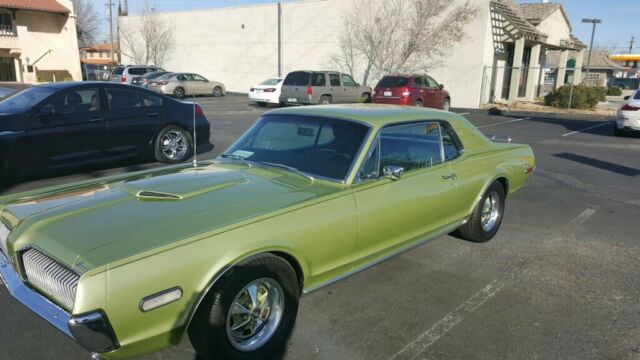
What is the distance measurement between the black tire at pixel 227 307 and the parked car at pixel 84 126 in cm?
541

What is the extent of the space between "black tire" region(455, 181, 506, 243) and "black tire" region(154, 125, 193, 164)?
18.0 feet

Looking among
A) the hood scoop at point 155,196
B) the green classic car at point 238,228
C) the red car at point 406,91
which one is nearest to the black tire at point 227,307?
the green classic car at point 238,228

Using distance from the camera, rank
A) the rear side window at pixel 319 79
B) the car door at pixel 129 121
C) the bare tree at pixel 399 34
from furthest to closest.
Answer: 1. the bare tree at pixel 399 34
2. the rear side window at pixel 319 79
3. the car door at pixel 129 121

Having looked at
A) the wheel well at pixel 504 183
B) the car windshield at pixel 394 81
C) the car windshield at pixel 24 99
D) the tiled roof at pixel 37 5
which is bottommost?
the wheel well at pixel 504 183

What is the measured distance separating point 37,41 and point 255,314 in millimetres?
44185

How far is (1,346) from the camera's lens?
304cm

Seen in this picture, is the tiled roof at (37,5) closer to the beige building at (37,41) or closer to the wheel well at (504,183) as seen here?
the beige building at (37,41)

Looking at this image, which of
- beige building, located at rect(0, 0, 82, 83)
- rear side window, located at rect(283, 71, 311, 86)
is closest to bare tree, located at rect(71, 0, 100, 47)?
beige building, located at rect(0, 0, 82, 83)

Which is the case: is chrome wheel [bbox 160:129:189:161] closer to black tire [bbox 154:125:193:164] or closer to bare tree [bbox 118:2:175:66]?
black tire [bbox 154:125:193:164]

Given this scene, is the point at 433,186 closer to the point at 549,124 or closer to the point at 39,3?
the point at 549,124

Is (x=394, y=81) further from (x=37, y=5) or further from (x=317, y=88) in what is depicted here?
(x=37, y=5)

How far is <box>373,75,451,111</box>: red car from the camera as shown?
18234 mm

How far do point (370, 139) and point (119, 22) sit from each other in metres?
44.1

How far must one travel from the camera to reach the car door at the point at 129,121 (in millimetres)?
7555
